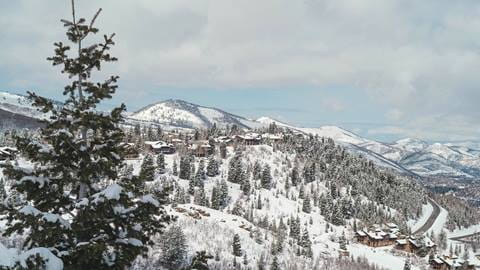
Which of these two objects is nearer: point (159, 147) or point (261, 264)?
point (261, 264)

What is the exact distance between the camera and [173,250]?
216ft

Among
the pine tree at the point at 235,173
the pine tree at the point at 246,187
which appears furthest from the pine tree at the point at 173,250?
the pine tree at the point at 235,173

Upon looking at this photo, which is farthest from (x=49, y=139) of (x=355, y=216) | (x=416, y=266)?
(x=355, y=216)

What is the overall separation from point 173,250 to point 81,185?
55727mm

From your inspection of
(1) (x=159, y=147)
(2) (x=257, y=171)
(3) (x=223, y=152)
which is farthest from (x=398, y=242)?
(1) (x=159, y=147)

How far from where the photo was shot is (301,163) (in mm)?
194875

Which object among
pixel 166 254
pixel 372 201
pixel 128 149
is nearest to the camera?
pixel 128 149

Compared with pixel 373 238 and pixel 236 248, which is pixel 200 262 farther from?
pixel 373 238

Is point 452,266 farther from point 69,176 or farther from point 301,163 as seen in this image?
point 69,176

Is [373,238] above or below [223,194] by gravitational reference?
below

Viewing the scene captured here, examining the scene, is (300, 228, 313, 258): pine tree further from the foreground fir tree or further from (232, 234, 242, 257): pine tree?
the foreground fir tree

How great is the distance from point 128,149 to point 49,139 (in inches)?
92.0

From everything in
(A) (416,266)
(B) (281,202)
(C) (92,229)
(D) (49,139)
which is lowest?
(A) (416,266)

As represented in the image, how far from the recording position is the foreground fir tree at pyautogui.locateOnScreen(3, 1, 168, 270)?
11344mm
